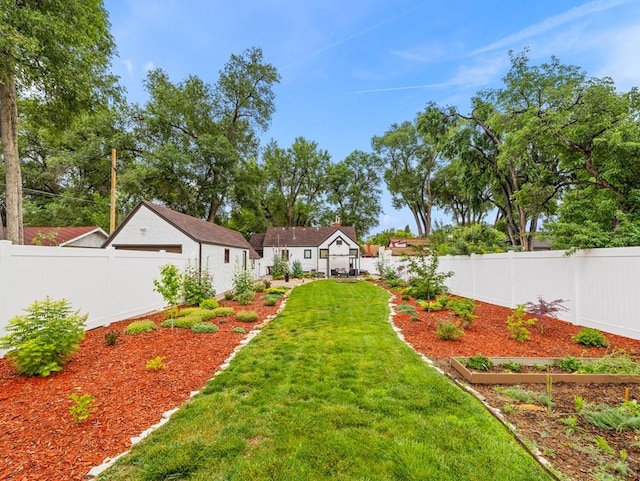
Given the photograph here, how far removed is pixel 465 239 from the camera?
1289 centimetres

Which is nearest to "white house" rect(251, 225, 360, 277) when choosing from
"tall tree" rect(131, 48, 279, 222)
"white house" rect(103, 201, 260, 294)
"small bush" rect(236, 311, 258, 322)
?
"tall tree" rect(131, 48, 279, 222)

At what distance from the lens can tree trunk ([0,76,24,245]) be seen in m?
8.83

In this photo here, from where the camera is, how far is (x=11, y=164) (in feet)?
29.2

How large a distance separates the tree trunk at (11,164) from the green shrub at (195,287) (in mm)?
4923

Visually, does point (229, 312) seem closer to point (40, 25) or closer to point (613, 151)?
point (40, 25)

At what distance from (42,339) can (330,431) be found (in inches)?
171

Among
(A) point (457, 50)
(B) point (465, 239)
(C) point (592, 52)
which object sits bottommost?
(B) point (465, 239)

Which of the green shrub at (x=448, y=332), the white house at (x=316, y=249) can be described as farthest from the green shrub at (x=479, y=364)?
the white house at (x=316, y=249)

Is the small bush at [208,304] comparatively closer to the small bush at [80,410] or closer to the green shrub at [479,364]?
the small bush at [80,410]

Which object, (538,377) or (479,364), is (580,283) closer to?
(538,377)

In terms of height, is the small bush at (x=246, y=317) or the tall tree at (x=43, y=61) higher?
the tall tree at (x=43, y=61)

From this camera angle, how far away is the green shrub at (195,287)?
10.5 m

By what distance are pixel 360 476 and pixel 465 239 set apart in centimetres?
1236

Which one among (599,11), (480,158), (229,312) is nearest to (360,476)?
(229,312)
